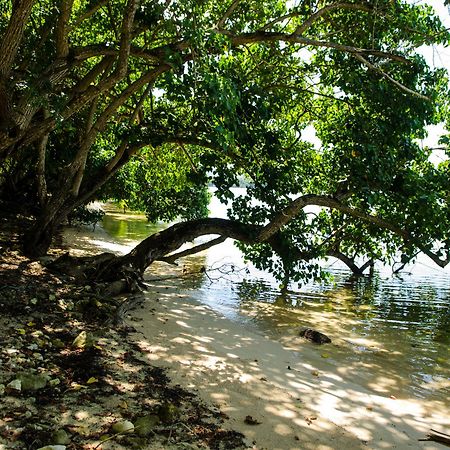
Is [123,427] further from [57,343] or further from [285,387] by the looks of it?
[285,387]

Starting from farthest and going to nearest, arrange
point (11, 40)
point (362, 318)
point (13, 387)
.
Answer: point (362, 318) < point (11, 40) < point (13, 387)

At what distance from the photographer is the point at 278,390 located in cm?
530

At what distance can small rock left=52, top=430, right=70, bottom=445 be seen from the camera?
3184mm

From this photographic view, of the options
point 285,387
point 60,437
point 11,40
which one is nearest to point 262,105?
point 11,40

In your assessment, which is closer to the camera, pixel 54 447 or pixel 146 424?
pixel 54 447

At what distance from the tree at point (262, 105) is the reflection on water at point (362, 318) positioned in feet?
5.07

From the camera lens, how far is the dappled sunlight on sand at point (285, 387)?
4.31m

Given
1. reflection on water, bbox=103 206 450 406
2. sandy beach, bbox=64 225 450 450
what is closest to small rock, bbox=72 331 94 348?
sandy beach, bbox=64 225 450 450

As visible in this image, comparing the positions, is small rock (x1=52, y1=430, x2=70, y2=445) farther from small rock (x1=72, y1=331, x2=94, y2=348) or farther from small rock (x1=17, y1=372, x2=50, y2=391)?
small rock (x1=72, y1=331, x2=94, y2=348)

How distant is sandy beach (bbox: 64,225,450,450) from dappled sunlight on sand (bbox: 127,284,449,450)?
12 mm

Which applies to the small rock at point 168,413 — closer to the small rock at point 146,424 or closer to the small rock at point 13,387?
the small rock at point 146,424

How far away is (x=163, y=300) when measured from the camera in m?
9.51

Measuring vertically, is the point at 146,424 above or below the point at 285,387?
above

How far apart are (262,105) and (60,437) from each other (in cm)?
555
